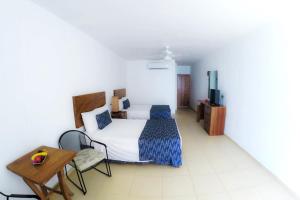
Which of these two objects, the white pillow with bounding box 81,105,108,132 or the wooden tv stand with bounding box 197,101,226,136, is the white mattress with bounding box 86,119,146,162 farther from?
the wooden tv stand with bounding box 197,101,226,136

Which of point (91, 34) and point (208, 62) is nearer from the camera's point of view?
point (91, 34)

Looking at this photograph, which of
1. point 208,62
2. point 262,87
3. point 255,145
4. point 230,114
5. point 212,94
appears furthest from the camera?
point 208,62

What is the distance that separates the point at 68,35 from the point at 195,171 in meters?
3.14

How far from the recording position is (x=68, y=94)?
7.84 ft

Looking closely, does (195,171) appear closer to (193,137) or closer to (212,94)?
(193,137)

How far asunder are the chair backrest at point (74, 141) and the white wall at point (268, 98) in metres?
3.08

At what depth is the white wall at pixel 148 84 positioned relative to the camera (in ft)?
20.5

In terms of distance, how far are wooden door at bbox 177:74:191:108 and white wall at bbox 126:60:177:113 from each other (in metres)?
1.82

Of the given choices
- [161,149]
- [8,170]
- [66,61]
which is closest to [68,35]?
[66,61]

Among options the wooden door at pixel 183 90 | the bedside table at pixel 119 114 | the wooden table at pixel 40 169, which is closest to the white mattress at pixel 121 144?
the wooden table at pixel 40 169

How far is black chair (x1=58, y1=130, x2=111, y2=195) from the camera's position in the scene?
6.36ft

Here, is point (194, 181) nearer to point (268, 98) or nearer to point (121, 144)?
point (121, 144)

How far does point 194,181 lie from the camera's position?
2.16 meters

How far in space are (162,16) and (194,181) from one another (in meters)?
2.50
